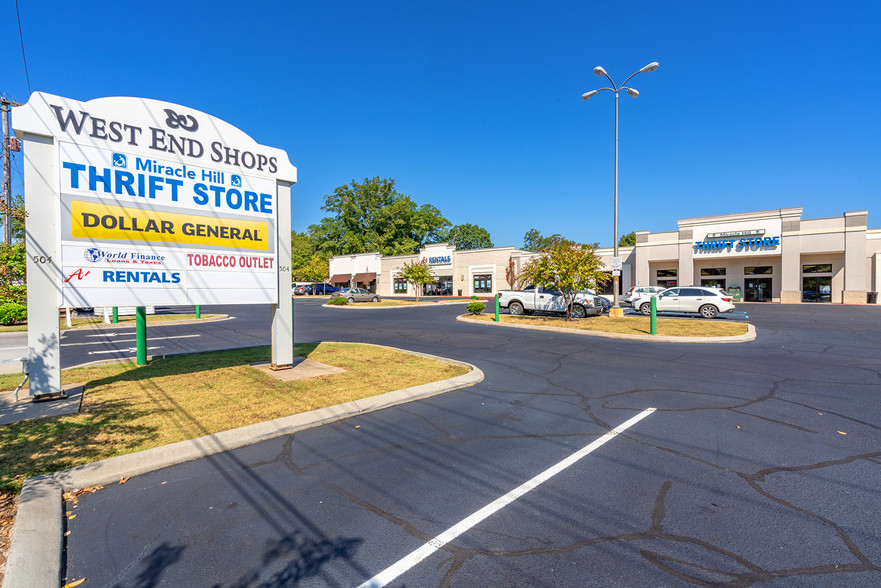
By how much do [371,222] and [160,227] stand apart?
2527 inches

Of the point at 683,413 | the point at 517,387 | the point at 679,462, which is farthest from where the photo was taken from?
the point at 517,387

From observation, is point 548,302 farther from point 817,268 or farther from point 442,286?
point 442,286

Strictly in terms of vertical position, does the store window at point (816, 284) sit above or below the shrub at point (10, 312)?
above

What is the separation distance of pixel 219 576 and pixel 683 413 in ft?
18.8

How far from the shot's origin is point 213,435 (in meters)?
4.77

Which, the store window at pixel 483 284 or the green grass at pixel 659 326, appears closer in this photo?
the green grass at pixel 659 326

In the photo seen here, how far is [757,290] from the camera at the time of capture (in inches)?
1329

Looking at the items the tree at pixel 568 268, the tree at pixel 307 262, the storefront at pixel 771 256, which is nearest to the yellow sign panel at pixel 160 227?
the tree at pixel 568 268

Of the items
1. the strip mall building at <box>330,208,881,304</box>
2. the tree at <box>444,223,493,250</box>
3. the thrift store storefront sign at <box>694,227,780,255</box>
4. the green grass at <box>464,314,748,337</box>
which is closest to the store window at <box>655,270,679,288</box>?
the strip mall building at <box>330,208,881,304</box>

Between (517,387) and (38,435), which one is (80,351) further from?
(517,387)

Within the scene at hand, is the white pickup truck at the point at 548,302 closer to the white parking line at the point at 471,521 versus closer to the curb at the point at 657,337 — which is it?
the curb at the point at 657,337

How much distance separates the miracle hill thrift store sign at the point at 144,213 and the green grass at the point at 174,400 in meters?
1.13

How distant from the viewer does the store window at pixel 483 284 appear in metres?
47.3

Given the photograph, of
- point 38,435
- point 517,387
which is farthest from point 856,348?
point 38,435
